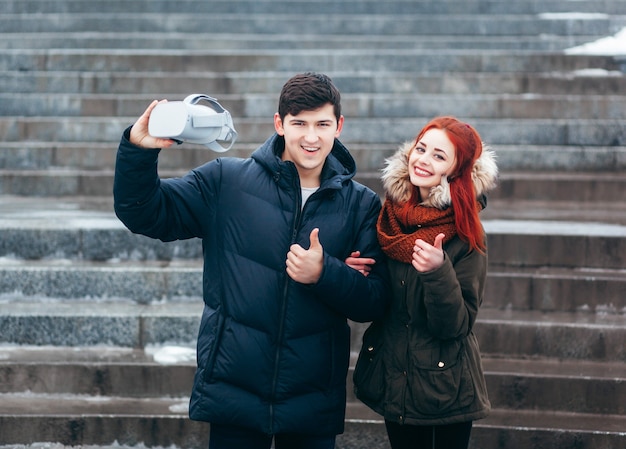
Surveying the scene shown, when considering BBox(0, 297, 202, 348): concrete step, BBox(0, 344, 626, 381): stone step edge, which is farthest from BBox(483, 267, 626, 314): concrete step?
BBox(0, 297, 202, 348): concrete step

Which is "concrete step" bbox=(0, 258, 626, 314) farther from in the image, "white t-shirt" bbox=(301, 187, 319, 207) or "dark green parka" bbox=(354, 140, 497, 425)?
"white t-shirt" bbox=(301, 187, 319, 207)

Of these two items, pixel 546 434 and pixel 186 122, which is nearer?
pixel 186 122

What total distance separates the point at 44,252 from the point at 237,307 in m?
3.04

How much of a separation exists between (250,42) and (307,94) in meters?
6.81

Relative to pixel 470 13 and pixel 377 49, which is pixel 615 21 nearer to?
pixel 470 13

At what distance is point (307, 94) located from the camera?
300 cm

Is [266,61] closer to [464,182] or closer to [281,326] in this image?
[464,182]

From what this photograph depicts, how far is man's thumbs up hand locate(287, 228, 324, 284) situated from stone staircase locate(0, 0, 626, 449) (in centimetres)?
171

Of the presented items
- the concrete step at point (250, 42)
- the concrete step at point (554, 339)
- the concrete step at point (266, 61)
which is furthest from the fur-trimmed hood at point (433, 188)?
the concrete step at point (250, 42)

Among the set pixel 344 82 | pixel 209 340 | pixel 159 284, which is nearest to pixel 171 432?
pixel 159 284

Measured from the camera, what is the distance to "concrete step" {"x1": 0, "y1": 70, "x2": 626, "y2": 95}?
819cm

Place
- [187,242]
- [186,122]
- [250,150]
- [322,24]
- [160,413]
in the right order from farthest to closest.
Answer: [322,24]
[250,150]
[187,242]
[160,413]
[186,122]

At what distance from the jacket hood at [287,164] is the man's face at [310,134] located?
A: 60 millimetres

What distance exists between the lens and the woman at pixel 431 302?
308 centimetres
